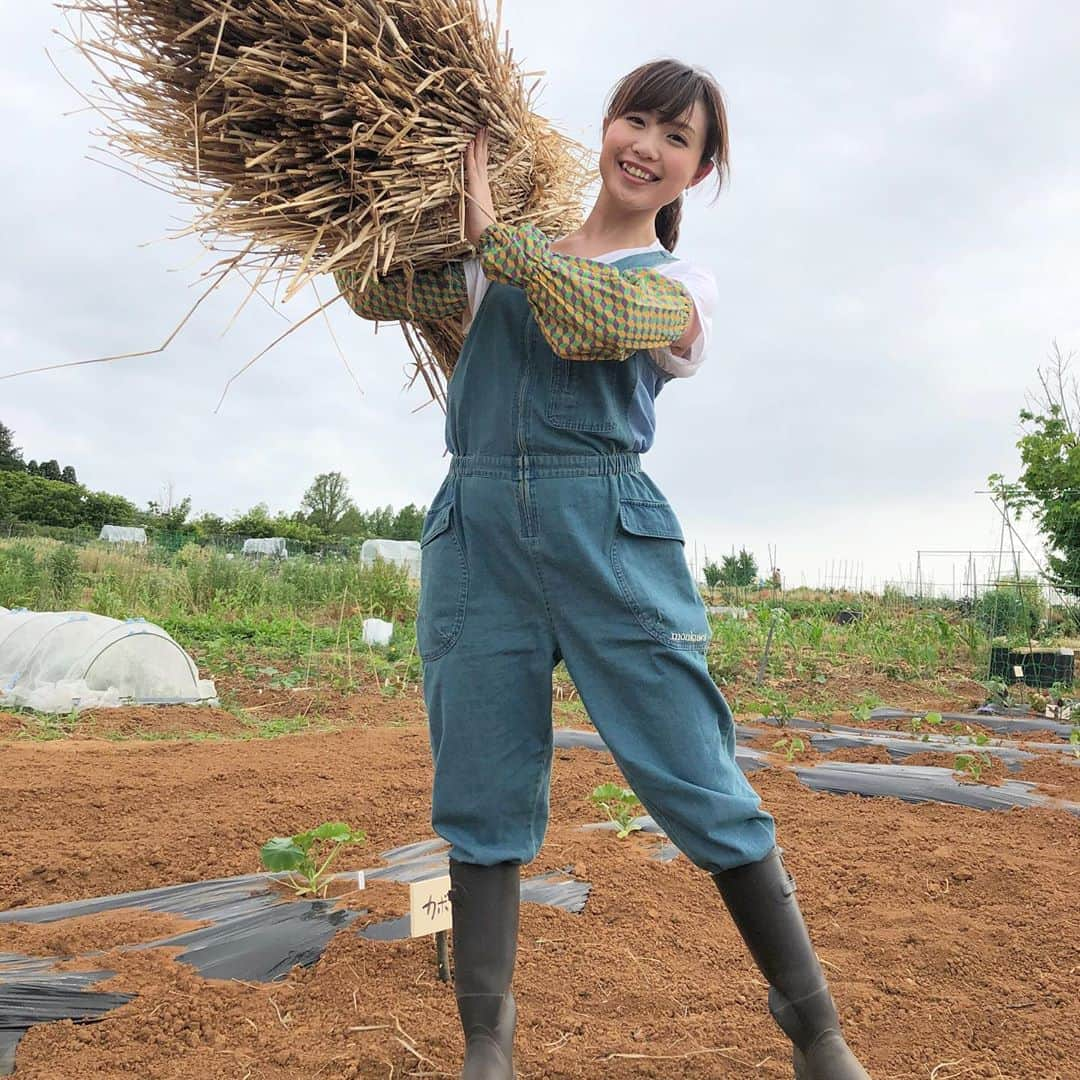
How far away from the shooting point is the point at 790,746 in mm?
4367

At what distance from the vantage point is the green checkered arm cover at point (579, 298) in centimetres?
121

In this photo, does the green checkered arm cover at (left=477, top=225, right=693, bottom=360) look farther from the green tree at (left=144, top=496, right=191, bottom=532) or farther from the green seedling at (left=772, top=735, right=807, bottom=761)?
the green tree at (left=144, top=496, right=191, bottom=532)

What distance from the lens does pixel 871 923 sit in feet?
6.72

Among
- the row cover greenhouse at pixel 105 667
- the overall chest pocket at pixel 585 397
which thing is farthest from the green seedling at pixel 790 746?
the row cover greenhouse at pixel 105 667

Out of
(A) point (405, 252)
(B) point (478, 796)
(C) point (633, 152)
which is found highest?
(C) point (633, 152)

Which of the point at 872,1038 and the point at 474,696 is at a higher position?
the point at 474,696

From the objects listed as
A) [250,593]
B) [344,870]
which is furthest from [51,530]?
[344,870]

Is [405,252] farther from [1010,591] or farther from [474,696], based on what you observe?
[1010,591]

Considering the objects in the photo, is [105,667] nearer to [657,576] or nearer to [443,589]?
[443,589]

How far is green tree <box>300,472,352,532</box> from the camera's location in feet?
119

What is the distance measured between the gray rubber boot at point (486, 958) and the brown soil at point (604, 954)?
177 mm

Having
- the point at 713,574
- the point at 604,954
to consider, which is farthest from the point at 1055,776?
the point at 713,574

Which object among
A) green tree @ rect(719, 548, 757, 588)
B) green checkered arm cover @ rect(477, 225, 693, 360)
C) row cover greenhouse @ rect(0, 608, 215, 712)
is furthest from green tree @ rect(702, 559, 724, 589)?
green checkered arm cover @ rect(477, 225, 693, 360)

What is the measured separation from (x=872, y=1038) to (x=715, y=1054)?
0.92 ft
